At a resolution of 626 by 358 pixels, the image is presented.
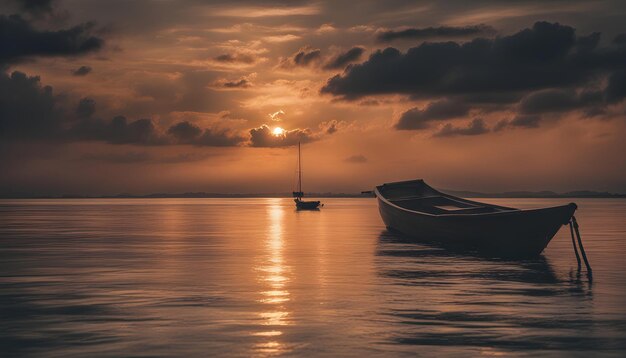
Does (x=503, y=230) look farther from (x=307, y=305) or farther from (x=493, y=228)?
(x=307, y=305)

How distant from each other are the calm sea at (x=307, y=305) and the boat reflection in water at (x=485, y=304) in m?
0.04

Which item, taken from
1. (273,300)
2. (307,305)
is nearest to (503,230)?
(273,300)

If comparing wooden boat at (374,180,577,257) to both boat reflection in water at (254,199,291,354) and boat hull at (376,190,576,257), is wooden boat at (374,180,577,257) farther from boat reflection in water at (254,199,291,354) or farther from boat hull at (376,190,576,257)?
boat reflection in water at (254,199,291,354)

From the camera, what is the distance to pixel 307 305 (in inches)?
754

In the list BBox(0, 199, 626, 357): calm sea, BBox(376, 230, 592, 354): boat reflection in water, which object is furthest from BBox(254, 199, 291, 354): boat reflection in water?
BBox(376, 230, 592, 354): boat reflection in water

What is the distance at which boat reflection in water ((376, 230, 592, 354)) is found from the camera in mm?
14180

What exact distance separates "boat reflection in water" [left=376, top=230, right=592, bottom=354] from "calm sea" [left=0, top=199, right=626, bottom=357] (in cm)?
4

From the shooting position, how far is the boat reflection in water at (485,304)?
1418 centimetres

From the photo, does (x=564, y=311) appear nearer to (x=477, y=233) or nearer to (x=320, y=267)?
(x=320, y=267)

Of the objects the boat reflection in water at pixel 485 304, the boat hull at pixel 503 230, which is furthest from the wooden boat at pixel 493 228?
the boat reflection in water at pixel 485 304

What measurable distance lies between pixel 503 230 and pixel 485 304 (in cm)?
1580

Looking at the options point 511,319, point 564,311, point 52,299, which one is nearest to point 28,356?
point 52,299

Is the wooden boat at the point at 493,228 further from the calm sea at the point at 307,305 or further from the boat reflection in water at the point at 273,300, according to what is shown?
the boat reflection in water at the point at 273,300

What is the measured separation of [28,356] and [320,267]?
18.2 meters
